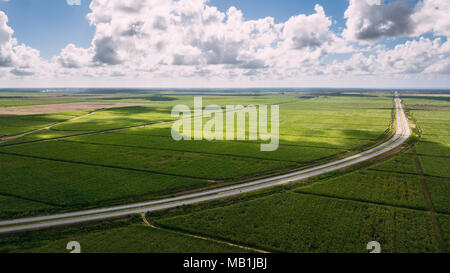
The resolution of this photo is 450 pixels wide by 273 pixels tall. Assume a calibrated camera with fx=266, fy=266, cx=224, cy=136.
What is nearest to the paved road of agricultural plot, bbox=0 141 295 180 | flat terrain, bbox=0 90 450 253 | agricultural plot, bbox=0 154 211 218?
flat terrain, bbox=0 90 450 253

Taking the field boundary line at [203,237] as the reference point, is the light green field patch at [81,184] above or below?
above

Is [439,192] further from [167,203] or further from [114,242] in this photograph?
[114,242]

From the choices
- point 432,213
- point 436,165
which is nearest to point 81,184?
point 432,213

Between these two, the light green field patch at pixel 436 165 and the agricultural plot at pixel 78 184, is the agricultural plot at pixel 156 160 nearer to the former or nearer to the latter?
the agricultural plot at pixel 78 184

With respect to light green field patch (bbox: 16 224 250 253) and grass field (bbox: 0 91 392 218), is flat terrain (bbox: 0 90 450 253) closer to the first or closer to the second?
light green field patch (bbox: 16 224 250 253)

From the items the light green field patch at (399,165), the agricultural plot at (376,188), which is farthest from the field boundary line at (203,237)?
the light green field patch at (399,165)
